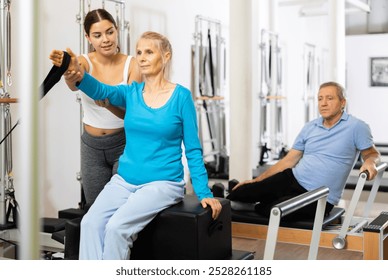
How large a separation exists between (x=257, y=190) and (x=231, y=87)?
200cm

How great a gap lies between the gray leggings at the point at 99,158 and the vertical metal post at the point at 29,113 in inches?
64.0

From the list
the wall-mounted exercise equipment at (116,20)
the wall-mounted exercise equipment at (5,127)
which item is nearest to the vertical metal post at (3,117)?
the wall-mounted exercise equipment at (5,127)

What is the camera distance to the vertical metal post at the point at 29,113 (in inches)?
42.2

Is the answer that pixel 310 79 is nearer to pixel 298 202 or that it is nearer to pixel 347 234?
pixel 347 234

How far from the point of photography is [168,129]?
239 cm

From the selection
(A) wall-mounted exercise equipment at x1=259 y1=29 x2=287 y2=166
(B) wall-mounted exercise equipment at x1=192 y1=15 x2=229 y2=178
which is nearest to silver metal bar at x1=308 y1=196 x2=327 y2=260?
(B) wall-mounted exercise equipment at x1=192 y1=15 x2=229 y2=178

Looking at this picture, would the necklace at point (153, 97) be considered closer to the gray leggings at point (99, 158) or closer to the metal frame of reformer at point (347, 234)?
the gray leggings at point (99, 158)

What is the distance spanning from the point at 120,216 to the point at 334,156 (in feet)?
5.80

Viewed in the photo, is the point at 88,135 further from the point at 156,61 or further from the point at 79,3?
the point at 79,3

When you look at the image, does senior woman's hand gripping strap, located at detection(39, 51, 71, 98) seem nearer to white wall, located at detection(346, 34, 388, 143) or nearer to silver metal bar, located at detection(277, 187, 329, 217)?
silver metal bar, located at detection(277, 187, 329, 217)

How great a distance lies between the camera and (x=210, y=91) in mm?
6707

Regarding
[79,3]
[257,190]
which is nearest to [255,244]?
[257,190]

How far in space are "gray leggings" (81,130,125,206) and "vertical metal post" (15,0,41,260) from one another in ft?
5.34
